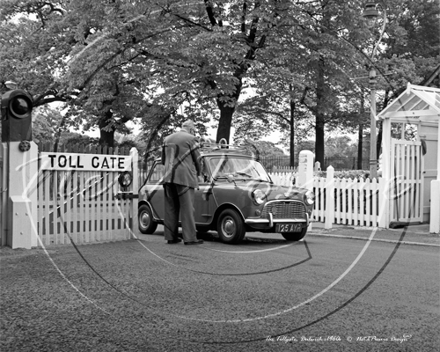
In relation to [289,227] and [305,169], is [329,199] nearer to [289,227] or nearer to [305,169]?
[305,169]

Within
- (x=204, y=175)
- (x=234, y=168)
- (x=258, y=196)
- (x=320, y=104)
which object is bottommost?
(x=258, y=196)

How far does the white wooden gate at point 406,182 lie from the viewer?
47.8 feet

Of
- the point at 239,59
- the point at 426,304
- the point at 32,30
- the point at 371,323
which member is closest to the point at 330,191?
the point at 239,59

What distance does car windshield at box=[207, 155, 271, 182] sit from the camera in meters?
11.2

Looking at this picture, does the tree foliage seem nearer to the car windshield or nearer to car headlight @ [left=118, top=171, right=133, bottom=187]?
the car windshield

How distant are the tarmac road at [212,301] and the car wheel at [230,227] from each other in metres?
1.30

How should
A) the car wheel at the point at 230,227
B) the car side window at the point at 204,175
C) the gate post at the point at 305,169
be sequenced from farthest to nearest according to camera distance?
1. the gate post at the point at 305,169
2. the car side window at the point at 204,175
3. the car wheel at the point at 230,227

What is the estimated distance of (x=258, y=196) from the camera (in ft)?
33.5

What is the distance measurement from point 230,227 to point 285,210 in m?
1.11

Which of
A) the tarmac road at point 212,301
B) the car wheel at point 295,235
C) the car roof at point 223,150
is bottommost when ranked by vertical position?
the tarmac road at point 212,301

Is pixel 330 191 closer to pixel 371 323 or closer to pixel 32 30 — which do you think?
pixel 371 323

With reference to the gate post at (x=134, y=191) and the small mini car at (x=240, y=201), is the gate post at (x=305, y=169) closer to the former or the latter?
the small mini car at (x=240, y=201)

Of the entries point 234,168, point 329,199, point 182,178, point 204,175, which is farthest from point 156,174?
point 329,199

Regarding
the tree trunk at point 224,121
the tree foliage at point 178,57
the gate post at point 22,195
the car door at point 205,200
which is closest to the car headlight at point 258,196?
the car door at point 205,200
